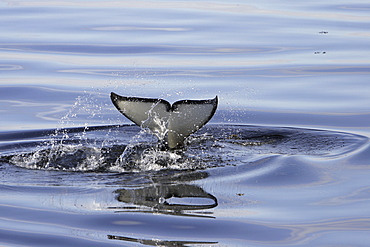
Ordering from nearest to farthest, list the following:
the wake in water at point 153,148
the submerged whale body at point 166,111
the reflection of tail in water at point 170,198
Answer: the reflection of tail in water at point 170,198 → the wake in water at point 153,148 → the submerged whale body at point 166,111

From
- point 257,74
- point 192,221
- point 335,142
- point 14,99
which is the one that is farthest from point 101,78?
point 192,221

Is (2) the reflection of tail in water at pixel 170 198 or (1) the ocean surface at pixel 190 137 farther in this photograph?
(2) the reflection of tail in water at pixel 170 198

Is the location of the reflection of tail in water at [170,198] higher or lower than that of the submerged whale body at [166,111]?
lower

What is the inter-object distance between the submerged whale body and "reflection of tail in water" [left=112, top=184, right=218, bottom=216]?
121 cm

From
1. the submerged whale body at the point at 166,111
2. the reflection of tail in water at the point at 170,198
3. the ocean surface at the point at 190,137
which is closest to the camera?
the ocean surface at the point at 190,137

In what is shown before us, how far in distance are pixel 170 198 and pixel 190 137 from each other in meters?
2.51

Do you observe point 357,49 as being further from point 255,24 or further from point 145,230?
point 145,230

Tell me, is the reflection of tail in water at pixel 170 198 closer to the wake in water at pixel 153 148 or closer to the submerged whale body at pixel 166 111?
the wake in water at pixel 153 148

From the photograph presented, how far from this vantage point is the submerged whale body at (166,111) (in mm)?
7781

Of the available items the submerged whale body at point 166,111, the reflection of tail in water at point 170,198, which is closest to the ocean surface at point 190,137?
the reflection of tail in water at point 170,198

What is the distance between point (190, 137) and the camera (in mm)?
8797

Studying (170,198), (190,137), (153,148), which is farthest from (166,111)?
(170,198)

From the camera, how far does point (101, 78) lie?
13.0 metres

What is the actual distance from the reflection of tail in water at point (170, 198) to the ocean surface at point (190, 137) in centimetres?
2
